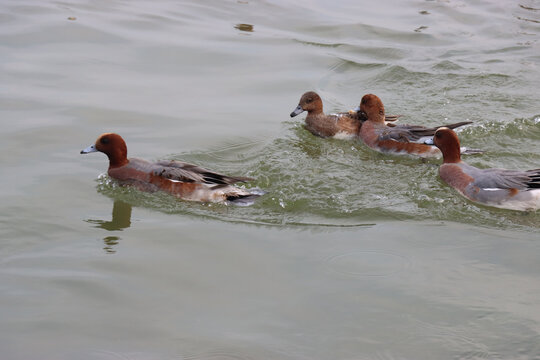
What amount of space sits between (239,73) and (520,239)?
6009 mm

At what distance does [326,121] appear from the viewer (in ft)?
31.0

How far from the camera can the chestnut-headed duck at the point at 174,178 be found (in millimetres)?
7000

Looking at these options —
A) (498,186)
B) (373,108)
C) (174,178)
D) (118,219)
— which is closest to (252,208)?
(174,178)

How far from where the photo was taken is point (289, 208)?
687 cm

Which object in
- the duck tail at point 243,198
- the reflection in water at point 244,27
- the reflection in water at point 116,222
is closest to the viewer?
the reflection in water at point 116,222

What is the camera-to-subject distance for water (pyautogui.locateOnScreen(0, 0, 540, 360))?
15.3ft

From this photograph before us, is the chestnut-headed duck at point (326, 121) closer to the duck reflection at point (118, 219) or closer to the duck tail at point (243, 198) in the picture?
the duck tail at point (243, 198)

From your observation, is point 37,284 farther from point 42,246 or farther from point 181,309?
point 181,309

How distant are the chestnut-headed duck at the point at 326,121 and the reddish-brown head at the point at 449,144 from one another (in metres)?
1.63

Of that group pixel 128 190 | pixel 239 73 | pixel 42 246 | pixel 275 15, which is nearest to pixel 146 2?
pixel 275 15

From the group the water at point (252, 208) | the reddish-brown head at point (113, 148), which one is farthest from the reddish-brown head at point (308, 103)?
the reddish-brown head at point (113, 148)

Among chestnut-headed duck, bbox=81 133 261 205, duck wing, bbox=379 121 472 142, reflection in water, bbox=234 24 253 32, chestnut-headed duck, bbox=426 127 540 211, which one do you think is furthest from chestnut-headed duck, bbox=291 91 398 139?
reflection in water, bbox=234 24 253 32

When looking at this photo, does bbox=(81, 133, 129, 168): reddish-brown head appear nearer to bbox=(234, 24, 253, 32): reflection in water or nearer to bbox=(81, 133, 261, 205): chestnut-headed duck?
bbox=(81, 133, 261, 205): chestnut-headed duck

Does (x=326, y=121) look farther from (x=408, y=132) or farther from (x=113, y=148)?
(x=113, y=148)
